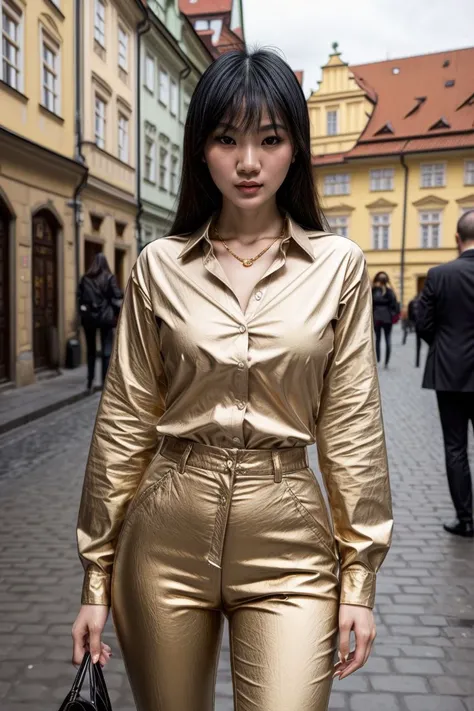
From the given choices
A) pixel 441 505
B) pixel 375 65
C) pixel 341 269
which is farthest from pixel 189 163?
pixel 375 65

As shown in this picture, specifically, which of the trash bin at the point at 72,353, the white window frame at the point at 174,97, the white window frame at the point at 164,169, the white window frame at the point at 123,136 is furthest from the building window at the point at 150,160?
the trash bin at the point at 72,353

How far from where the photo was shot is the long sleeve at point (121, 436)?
167cm

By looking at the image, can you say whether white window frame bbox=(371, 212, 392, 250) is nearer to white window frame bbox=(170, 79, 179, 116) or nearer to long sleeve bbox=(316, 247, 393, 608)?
white window frame bbox=(170, 79, 179, 116)

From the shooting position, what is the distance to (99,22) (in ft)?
58.2

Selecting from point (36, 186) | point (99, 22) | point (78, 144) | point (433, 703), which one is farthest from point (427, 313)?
point (99, 22)

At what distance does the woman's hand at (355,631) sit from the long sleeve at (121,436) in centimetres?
50

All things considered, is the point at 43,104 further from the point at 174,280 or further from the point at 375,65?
the point at 375,65

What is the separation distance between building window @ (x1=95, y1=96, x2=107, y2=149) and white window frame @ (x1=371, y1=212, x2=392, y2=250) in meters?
30.1

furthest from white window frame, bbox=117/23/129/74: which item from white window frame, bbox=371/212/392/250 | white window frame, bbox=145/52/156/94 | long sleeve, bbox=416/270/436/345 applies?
white window frame, bbox=371/212/392/250

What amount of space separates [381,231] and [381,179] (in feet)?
10.0

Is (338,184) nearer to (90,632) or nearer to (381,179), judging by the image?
(381,179)

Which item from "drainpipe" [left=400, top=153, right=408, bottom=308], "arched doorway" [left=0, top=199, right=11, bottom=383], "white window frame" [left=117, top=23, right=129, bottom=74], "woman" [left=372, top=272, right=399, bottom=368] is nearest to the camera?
"arched doorway" [left=0, top=199, right=11, bottom=383]

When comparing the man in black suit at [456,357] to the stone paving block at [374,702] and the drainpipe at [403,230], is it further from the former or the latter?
the drainpipe at [403,230]

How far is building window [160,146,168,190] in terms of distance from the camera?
2610cm
